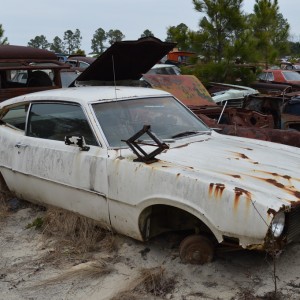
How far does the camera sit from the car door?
3.83m

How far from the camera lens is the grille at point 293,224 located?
3125 mm

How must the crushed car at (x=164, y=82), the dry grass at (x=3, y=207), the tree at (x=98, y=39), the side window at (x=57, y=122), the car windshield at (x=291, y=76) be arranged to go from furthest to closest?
the tree at (x=98, y=39) → the car windshield at (x=291, y=76) → the crushed car at (x=164, y=82) → the dry grass at (x=3, y=207) → the side window at (x=57, y=122)

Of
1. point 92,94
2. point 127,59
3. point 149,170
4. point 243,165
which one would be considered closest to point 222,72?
point 127,59

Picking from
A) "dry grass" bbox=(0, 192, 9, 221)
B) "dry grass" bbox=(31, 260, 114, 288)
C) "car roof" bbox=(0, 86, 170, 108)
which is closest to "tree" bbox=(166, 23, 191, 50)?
"car roof" bbox=(0, 86, 170, 108)

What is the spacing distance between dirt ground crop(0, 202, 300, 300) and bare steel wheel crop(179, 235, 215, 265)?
53 mm

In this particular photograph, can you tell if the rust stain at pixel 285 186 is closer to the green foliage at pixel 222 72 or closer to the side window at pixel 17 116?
the side window at pixel 17 116

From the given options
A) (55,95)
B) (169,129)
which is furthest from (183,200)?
(55,95)

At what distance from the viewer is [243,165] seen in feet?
11.6

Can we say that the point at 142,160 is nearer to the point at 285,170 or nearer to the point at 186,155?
the point at 186,155

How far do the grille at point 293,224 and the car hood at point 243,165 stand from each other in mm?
142

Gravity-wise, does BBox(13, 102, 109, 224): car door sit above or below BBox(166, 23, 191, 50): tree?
below

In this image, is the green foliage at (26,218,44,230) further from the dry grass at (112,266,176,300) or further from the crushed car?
the crushed car

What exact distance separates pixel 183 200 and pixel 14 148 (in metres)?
2.26

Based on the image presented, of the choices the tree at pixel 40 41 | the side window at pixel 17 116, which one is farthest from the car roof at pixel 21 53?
the tree at pixel 40 41
